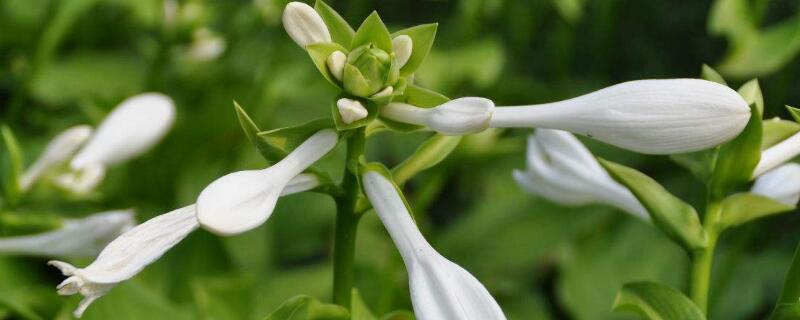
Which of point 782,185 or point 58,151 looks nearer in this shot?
point 782,185

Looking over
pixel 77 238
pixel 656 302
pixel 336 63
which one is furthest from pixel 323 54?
pixel 77 238

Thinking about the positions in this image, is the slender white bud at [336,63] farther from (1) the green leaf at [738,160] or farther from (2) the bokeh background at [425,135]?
(2) the bokeh background at [425,135]

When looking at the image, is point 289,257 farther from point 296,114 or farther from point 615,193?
point 615,193

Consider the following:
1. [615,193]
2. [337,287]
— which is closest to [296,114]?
[615,193]

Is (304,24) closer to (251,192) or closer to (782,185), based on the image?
(251,192)

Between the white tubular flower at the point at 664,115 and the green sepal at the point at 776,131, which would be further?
the green sepal at the point at 776,131

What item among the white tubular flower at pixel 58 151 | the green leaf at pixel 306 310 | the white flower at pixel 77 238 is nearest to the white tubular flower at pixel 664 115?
the green leaf at pixel 306 310
